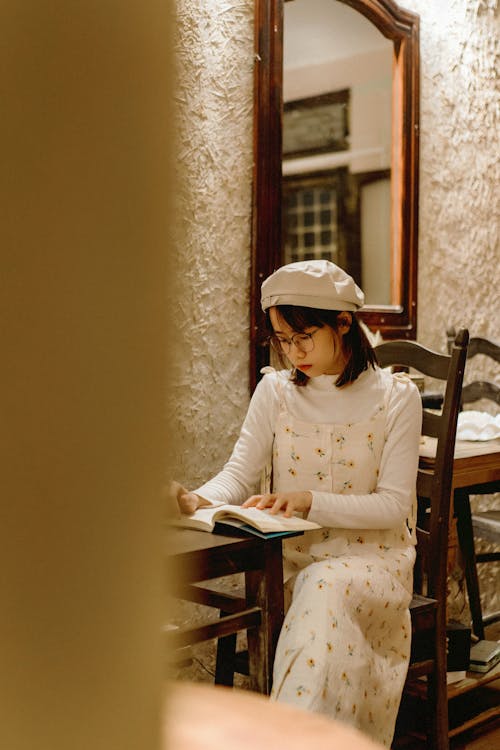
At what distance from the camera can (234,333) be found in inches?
94.0

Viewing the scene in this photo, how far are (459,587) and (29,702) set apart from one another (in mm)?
3251

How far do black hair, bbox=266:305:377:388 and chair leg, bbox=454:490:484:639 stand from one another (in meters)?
1.00

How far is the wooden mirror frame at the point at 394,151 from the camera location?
2.42m

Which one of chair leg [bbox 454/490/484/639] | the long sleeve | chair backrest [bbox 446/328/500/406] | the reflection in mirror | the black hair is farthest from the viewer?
chair backrest [bbox 446/328/500/406]

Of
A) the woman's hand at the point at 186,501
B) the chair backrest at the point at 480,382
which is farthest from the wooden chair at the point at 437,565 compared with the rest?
the chair backrest at the point at 480,382

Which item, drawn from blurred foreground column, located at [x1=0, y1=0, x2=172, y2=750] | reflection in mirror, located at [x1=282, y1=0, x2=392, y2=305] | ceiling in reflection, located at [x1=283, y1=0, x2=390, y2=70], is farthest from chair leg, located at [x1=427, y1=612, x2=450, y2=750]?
blurred foreground column, located at [x1=0, y1=0, x2=172, y2=750]

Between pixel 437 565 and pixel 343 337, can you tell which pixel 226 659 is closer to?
pixel 437 565

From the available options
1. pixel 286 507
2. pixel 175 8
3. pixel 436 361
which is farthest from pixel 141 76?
pixel 436 361

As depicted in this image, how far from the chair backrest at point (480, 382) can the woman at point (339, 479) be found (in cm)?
118

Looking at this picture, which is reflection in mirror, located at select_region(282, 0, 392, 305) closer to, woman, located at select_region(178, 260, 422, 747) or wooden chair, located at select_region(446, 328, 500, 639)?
wooden chair, located at select_region(446, 328, 500, 639)

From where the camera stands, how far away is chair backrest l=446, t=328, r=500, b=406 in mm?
3034

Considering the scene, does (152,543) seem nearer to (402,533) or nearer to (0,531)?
(0,531)

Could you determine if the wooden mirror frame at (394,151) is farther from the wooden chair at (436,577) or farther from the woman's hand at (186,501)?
the woman's hand at (186,501)

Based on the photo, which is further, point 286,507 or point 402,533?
point 402,533
